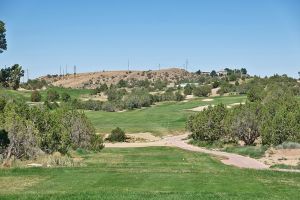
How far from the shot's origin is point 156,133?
3386 inches

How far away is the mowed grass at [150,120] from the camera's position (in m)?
88.5

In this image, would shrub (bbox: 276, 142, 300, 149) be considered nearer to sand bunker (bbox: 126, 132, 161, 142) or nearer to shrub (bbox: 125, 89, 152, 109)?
sand bunker (bbox: 126, 132, 161, 142)

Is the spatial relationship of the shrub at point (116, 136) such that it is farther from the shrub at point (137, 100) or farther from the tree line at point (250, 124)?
the shrub at point (137, 100)

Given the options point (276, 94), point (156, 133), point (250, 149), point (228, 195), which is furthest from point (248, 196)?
point (276, 94)

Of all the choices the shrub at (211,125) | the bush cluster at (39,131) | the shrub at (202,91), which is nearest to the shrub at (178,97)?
the shrub at (202,91)

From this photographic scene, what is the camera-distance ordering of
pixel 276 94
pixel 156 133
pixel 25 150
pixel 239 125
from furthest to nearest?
pixel 276 94 < pixel 156 133 < pixel 239 125 < pixel 25 150

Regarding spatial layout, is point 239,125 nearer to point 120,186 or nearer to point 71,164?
point 71,164

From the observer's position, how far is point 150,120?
3893 inches

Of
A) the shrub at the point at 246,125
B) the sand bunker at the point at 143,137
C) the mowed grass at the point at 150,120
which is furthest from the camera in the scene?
the mowed grass at the point at 150,120

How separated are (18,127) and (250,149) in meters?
25.8

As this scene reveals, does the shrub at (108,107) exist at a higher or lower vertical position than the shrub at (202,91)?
lower

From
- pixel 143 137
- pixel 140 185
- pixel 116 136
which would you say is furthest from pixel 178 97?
pixel 140 185

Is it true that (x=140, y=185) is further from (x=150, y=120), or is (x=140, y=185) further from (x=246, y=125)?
(x=150, y=120)

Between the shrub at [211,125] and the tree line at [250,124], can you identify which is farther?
the shrub at [211,125]
